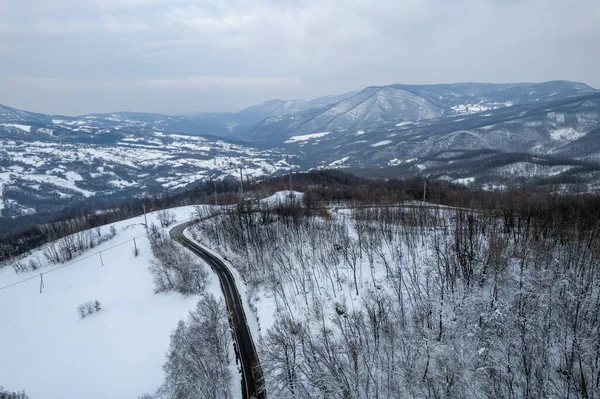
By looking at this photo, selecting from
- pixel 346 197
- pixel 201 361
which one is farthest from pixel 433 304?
pixel 346 197

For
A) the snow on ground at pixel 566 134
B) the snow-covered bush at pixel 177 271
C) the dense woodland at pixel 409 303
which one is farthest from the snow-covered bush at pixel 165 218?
the snow on ground at pixel 566 134

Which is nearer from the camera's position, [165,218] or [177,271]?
[177,271]

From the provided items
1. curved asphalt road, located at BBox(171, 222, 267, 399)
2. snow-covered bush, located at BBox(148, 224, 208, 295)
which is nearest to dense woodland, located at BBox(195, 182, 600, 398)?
curved asphalt road, located at BBox(171, 222, 267, 399)

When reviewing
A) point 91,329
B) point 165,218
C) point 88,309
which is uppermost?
point 165,218

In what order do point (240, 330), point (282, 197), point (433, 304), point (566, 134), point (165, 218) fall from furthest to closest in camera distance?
point (566, 134)
point (165, 218)
point (282, 197)
point (240, 330)
point (433, 304)

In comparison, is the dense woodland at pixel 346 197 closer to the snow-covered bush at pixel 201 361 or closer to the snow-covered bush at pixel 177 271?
the snow-covered bush at pixel 177 271

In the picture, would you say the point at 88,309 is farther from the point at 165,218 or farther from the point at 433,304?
the point at 433,304
